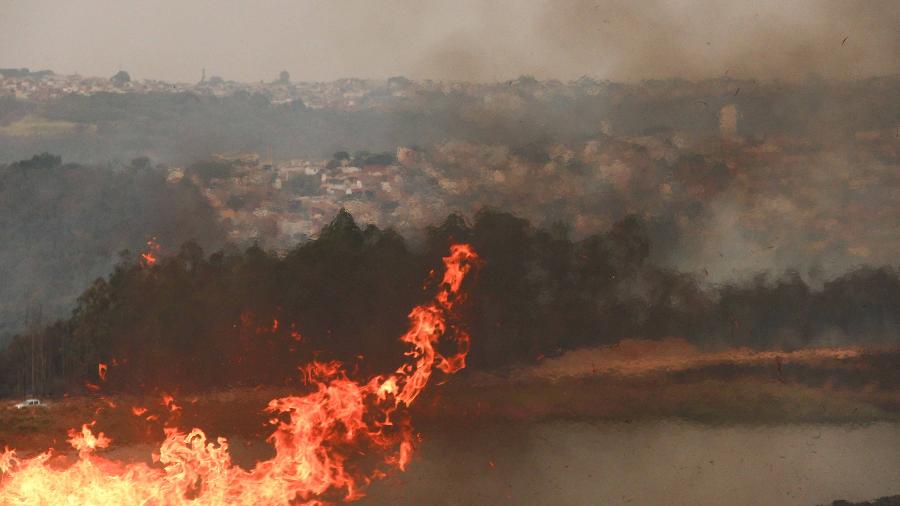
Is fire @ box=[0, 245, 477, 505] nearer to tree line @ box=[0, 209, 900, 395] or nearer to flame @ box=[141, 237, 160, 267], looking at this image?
tree line @ box=[0, 209, 900, 395]

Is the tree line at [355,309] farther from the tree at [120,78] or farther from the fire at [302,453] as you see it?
the tree at [120,78]

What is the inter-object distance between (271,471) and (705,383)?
570 cm

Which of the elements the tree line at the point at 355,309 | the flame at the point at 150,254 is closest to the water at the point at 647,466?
the tree line at the point at 355,309

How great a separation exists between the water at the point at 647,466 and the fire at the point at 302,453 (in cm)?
51

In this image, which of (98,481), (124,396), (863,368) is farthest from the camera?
(863,368)

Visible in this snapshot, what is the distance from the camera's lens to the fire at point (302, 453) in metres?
14.0

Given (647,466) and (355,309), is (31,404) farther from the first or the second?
(647,466)

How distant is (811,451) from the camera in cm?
1546

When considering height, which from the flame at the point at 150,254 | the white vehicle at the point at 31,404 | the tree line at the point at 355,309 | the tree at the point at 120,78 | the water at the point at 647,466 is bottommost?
the water at the point at 647,466

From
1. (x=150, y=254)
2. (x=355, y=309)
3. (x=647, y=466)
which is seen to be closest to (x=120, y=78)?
(x=150, y=254)

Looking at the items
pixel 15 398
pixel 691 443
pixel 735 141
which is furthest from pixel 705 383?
pixel 15 398

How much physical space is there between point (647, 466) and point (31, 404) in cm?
791

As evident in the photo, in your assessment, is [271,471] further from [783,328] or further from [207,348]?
[783,328]

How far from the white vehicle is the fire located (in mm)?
585
